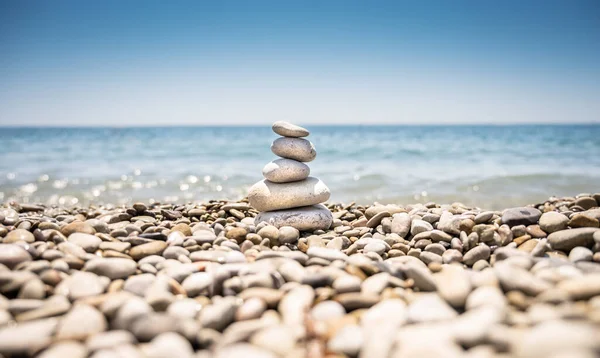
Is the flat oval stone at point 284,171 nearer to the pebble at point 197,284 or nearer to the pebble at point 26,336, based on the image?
the pebble at point 197,284

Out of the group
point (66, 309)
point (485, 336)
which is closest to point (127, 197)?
point (66, 309)

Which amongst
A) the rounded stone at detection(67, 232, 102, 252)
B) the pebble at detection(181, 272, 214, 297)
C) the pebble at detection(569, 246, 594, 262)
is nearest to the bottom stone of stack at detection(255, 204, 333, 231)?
the rounded stone at detection(67, 232, 102, 252)

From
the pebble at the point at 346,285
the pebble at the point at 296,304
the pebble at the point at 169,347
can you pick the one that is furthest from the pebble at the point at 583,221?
the pebble at the point at 169,347

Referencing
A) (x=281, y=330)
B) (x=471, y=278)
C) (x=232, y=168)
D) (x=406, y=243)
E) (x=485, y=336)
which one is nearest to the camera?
(x=485, y=336)

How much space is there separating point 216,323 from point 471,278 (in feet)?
4.88

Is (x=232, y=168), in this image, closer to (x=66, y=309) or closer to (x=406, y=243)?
(x=406, y=243)

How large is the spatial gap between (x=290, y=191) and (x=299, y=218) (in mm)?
344

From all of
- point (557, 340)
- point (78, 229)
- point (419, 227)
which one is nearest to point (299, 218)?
point (419, 227)

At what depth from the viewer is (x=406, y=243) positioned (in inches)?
160

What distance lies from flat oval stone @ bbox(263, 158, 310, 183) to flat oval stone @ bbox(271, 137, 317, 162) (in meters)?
0.11

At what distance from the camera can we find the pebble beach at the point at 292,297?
171 centimetres

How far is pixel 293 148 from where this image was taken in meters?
4.82

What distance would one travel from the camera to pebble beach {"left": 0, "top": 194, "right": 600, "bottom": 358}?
1.71 m

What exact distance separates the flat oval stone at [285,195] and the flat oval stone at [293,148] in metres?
0.35
